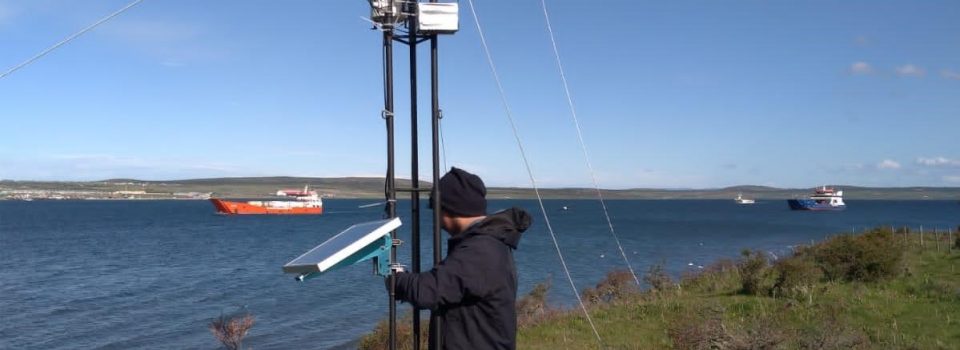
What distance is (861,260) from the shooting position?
49.9 ft

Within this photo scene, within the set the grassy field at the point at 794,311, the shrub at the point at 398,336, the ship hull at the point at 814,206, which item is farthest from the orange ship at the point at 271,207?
the shrub at the point at 398,336

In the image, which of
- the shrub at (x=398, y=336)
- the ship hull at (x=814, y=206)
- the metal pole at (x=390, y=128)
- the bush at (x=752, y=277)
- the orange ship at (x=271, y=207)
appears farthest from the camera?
the ship hull at (x=814, y=206)

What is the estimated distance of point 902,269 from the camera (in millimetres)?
15727

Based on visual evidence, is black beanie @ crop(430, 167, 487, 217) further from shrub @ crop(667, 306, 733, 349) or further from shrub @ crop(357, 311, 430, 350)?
shrub @ crop(357, 311, 430, 350)

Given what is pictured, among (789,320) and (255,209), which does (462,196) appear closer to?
(789,320)

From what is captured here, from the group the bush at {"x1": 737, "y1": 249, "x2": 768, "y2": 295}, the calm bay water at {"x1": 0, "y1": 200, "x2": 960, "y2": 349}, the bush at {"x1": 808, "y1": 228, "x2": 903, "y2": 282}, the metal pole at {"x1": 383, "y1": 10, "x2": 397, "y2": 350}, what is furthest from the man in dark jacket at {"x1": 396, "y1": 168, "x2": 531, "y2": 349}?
the calm bay water at {"x1": 0, "y1": 200, "x2": 960, "y2": 349}

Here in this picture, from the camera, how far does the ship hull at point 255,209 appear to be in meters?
128

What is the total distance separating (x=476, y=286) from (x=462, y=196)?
434mm

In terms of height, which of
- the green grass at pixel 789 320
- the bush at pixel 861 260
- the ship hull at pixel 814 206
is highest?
the bush at pixel 861 260

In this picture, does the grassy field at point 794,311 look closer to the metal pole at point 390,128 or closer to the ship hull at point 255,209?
the metal pole at point 390,128

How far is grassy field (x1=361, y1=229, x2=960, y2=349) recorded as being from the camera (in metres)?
9.36

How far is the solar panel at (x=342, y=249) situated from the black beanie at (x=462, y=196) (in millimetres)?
404

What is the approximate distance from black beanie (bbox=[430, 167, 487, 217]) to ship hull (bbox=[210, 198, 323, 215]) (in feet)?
423

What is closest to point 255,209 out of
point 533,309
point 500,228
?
point 533,309
